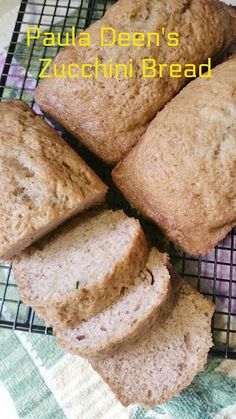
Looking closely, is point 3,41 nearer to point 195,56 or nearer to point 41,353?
point 195,56

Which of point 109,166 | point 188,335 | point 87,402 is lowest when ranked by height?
point 87,402

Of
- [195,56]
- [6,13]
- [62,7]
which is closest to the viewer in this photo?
[195,56]

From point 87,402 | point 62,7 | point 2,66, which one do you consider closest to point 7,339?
point 87,402

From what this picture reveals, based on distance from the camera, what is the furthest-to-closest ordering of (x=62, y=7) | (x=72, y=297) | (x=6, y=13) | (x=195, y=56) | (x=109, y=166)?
(x=6, y=13)
(x=62, y=7)
(x=109, y=166)
(x=195, y=56)
(x=72, y=297)

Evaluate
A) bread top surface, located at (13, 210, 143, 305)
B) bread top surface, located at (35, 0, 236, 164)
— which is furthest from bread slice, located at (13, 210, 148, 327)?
bread top surface, located at (35, 0, 236, 164)

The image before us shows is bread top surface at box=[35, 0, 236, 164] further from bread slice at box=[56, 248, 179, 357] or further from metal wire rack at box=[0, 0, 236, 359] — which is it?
bread slice at box=[56, 248, 179, 357]

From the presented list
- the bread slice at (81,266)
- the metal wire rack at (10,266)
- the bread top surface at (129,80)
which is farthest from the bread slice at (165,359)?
the bread top surface at (129,80)
